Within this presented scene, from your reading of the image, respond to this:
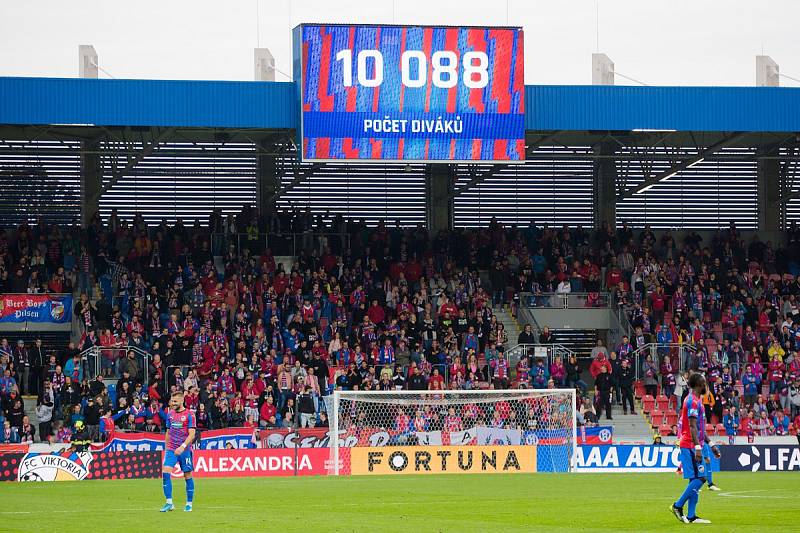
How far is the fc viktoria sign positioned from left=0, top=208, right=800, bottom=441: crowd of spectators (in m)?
3.53

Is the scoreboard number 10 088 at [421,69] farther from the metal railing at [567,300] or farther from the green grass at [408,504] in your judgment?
the green grass at [408,504]

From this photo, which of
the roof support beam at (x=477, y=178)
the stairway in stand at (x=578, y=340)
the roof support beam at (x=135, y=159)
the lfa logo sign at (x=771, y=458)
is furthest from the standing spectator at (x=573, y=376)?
the roof support beam at (x=135, y=159)

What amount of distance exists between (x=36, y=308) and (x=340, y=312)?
9371 millimetres

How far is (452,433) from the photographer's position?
34.5 meters

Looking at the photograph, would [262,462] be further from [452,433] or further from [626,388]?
[626,388]

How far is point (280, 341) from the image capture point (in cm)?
4003

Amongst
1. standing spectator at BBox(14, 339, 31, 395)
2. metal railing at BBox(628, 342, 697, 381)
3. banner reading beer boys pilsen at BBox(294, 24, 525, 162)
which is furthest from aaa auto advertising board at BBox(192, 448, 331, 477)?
metal railing at BBox(628, 342, 697, 381)

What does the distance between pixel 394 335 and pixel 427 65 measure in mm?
8162

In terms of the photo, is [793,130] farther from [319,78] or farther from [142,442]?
[142,442]

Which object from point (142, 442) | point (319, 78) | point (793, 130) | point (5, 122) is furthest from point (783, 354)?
point (5, 122)

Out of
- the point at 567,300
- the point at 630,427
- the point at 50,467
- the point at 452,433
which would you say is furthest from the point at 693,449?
the point at 567,300

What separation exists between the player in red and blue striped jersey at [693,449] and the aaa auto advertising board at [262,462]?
16973 millimetres

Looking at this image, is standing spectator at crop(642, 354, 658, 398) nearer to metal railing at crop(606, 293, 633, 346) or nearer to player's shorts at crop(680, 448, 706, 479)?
metal railing at crop(606, 293, 633, 346)

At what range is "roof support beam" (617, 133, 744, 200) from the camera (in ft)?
149
